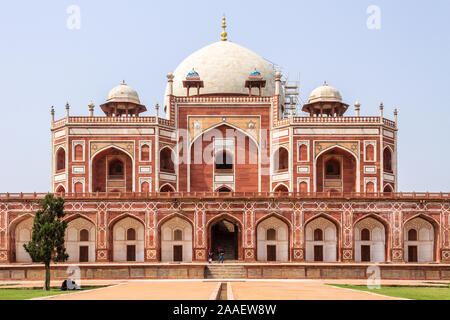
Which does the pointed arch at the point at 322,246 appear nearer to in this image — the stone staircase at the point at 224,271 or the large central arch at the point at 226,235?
the large central arch at the point at 226,235

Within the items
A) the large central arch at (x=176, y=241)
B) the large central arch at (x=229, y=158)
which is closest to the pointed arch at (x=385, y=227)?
the large central arch at (x=229, y=158)

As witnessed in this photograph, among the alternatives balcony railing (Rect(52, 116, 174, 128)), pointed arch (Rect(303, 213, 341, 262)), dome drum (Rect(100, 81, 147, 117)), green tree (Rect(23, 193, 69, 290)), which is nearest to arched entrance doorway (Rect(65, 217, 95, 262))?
balcony railing (Rect(52, 116, 174, 128))

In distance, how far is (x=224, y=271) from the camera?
3231 cm

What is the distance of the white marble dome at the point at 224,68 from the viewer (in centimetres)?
4712

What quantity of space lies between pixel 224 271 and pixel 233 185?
37.9ft

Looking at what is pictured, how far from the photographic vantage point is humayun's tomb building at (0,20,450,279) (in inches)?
1458

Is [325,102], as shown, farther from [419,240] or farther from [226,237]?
[226,237]

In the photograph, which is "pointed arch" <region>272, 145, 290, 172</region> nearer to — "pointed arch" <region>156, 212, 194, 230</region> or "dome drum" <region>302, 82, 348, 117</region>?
"dome drum" <region>302, 82, 348, 117</region>

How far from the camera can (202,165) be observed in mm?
43562

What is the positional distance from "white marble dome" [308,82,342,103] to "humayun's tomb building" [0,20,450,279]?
93mm

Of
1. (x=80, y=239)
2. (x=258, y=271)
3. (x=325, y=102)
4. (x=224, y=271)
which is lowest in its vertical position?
(x=224, y=271)

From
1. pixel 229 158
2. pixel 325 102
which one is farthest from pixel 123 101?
pixel 325 102
